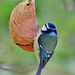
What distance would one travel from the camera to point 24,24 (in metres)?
2.29

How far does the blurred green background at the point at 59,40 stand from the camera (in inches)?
145

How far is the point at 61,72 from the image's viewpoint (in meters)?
4.29

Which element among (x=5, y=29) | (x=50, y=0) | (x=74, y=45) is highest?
(x=50, y=0)

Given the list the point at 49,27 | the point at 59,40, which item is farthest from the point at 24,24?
the point at 59,40

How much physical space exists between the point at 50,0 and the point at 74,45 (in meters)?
0.81

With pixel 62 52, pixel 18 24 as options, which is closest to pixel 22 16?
pixel 18 24

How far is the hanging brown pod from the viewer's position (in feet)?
7.47

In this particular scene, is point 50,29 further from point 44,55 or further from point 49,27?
point 44,55

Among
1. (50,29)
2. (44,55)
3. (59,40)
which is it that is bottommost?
(59,40)

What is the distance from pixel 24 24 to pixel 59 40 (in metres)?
1.75

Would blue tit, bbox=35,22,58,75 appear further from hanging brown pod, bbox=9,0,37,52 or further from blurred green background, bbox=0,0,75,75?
blurred green background, bbox=0,0,75,75

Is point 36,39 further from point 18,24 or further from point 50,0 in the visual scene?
point 50,0

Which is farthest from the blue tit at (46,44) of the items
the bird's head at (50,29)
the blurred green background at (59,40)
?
the blurred green background at (59,40)

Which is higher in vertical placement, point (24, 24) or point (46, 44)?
point (24, 24)
